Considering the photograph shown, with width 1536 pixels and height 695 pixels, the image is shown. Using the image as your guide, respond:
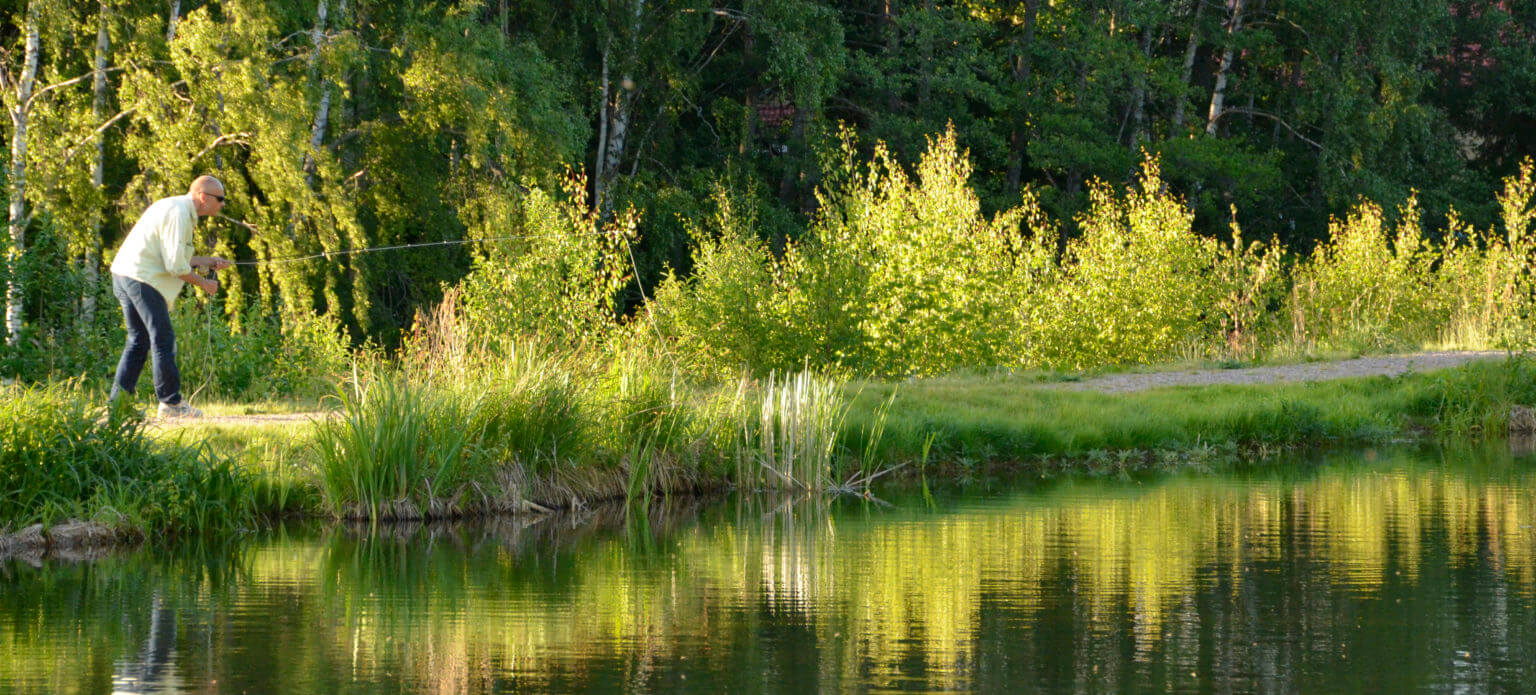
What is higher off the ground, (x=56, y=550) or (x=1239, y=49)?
(x=1239, y=49)

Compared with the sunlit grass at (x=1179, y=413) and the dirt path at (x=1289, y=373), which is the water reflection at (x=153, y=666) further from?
the dirt path at (x=1289, y=373)

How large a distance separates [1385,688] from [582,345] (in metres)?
9.18

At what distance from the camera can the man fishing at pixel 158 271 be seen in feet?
43.1

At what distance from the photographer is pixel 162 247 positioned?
1321cm

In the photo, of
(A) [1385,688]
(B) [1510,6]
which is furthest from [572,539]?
(B) [1510,6]

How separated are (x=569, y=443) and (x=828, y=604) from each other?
5.05m

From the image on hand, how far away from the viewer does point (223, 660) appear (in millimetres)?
7441

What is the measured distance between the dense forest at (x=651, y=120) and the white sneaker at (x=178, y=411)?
2280mm

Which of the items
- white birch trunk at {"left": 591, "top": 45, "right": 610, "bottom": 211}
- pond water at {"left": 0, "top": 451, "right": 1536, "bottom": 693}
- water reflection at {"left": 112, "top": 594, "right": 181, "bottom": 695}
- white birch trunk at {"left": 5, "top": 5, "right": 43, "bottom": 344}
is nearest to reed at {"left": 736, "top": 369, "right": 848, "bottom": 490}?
pond water at {"left": 0, "top": 451, "right": 1536, "bottom": 693}

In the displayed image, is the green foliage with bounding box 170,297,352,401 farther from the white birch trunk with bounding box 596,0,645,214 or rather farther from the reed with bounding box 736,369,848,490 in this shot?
the white birch trunk with bounding box 596,0,645,214

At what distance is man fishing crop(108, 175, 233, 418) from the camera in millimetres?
13148

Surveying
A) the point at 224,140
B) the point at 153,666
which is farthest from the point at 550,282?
the point at 153,666

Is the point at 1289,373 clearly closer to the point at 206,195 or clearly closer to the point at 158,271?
the point at 206,195

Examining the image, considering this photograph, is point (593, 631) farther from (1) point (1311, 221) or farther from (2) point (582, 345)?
(1) point (1311, 221)
